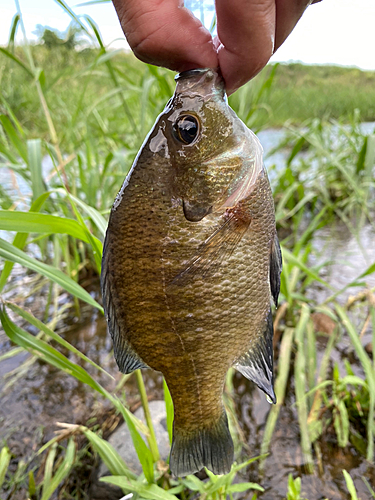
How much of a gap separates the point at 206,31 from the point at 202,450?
41.0 inches

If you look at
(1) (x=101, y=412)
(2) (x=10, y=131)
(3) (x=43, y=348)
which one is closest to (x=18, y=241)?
(3) (x=43, y=348)

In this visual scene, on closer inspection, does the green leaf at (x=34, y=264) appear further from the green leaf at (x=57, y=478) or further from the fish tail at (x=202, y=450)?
the green leaf at (x=57, y=478)

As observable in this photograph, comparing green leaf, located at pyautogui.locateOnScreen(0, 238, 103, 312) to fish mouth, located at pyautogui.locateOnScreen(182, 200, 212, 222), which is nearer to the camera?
fish mouth, located at pyautogui.locateOnScreen(182, 200, 212, 222)

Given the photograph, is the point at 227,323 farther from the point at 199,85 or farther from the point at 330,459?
the point at 330,459

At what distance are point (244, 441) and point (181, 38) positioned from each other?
1801 mm

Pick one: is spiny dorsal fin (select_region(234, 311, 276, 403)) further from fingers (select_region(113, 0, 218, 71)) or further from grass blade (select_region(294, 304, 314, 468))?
grass blade (select_region(294, 304, 314, 468))

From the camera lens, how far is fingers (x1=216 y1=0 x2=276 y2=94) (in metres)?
0.78

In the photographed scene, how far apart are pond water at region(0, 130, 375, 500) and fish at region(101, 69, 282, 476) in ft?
3.31

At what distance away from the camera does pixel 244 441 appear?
192 cm

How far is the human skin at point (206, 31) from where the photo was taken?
793mm

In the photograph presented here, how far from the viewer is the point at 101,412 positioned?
2074 mm

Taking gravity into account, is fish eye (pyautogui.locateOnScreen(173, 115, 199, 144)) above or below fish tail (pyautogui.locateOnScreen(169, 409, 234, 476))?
above

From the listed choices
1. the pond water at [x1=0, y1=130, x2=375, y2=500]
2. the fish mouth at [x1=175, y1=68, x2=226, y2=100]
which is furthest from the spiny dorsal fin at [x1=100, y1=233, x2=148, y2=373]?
the pond water at [x1=0, y1=130, x2=375, y2=500]

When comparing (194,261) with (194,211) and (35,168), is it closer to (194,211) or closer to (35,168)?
(194,211)
